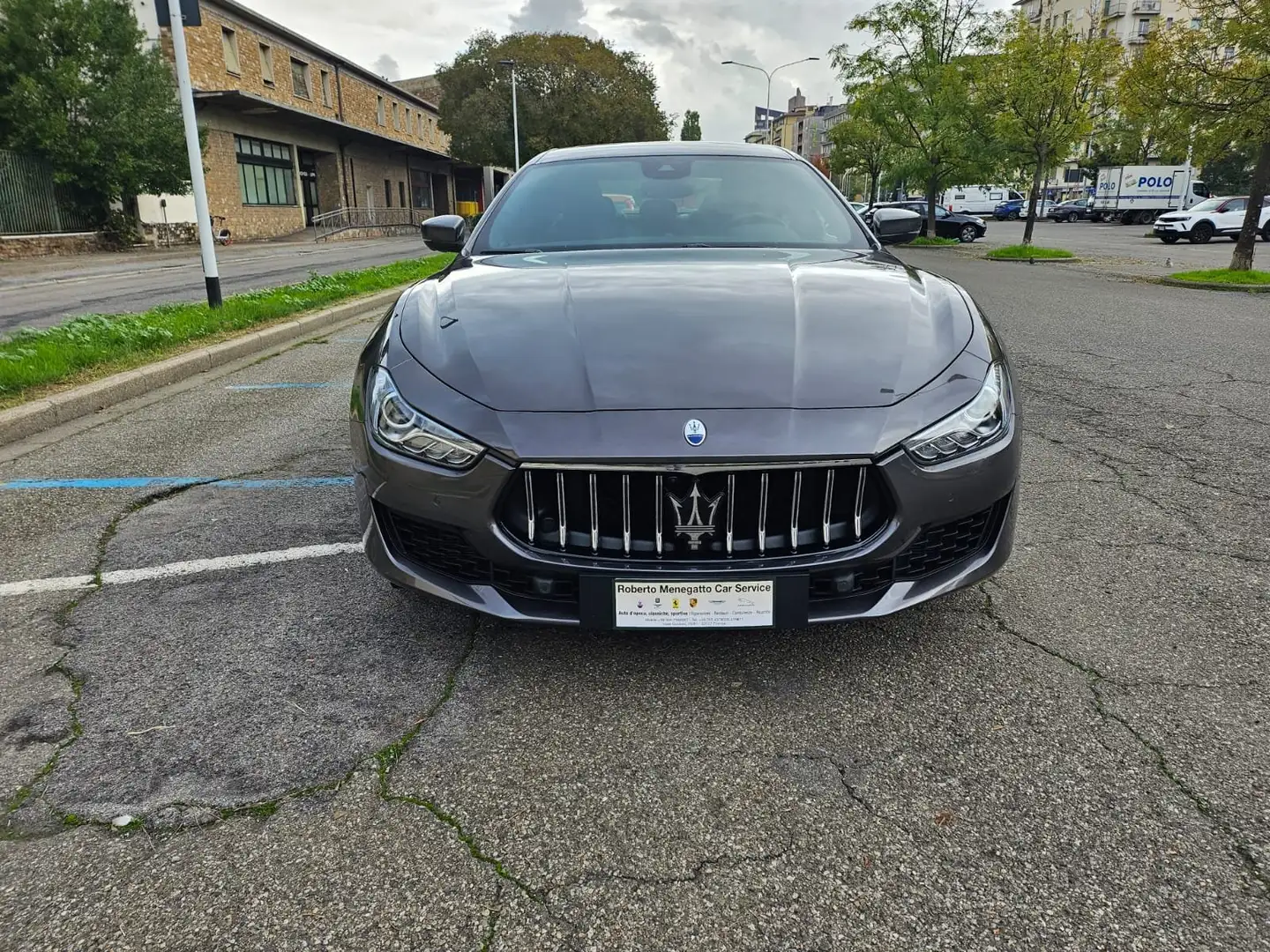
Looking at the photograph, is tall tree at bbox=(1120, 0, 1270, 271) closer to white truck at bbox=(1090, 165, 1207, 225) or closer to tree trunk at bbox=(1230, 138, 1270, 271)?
tree trunk at bbox=(1230, 138, 1270, 271)

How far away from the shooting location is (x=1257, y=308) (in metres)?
10.8

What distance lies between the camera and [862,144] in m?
29.9

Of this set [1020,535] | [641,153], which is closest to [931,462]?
[1020,535]

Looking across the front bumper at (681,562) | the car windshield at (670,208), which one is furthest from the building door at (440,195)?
the front bumper at (681,562)

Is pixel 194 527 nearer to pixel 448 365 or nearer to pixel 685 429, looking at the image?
pixel 448 365

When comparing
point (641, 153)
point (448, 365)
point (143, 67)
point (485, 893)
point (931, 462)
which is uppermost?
point (143, 67)

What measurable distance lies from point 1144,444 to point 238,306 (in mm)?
8190

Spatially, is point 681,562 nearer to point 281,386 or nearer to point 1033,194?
point 281,386

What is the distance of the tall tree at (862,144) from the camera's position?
24.6 metres

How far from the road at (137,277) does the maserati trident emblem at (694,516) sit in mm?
9678

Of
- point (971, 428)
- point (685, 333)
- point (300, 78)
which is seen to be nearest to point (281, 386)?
point (685, 333)

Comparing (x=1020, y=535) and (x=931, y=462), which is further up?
(x=931, y=462)

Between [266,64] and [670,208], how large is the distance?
39506 mm

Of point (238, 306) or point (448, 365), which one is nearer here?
point (448, 365)
